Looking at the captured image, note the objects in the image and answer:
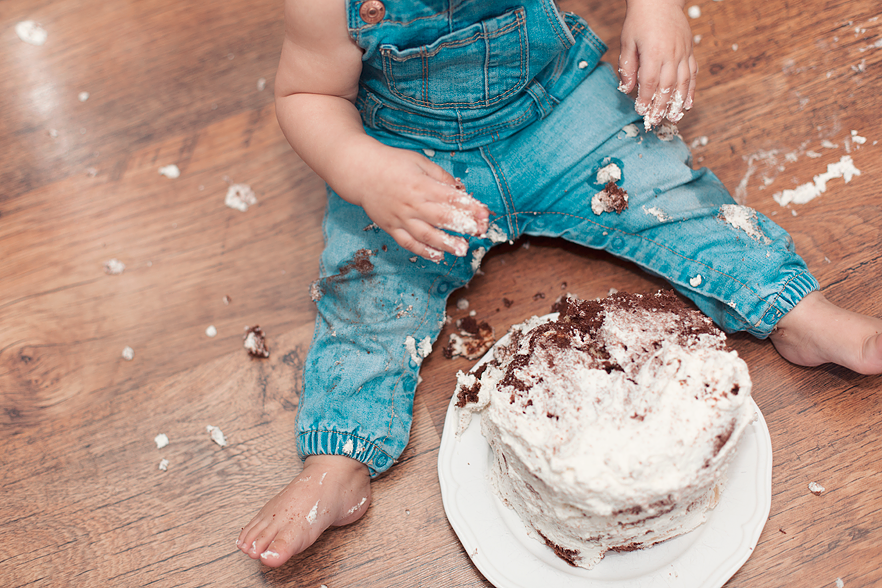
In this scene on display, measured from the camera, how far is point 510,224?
84 cm

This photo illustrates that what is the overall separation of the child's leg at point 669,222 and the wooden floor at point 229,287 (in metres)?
0.07

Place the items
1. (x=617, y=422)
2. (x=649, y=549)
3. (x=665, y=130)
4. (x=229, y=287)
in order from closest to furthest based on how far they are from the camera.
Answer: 1. (x=617, y=422)
2. (x=649, y=549)
3. (x=665, y=130)
4. (x=229, y=287)

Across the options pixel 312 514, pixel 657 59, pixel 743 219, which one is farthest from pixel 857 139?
pixel 312 514

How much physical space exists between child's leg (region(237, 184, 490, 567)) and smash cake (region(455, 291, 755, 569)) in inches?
6.2

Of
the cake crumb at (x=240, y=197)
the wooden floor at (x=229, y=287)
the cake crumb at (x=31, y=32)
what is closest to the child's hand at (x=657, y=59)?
the wooden floor at (x=229, y=287)

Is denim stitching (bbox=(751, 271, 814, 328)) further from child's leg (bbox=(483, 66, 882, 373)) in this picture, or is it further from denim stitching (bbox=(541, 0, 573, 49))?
denim stitching (bbox=(541, 0, 573, 49))

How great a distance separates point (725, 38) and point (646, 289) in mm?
454

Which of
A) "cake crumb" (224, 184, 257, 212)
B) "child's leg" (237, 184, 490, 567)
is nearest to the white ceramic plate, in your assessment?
"child's leg" (237, 184, 490, 567)

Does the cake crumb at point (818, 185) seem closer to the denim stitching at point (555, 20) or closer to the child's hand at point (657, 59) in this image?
the child's hand at point (657, 59)


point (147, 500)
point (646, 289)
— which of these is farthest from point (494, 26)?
point (147, 500)

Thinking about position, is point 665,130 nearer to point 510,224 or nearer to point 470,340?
point 510,224

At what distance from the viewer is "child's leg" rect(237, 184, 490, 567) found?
771 millimetres

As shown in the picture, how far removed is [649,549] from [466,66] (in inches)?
25.0

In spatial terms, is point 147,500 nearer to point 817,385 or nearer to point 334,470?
point 334,470
